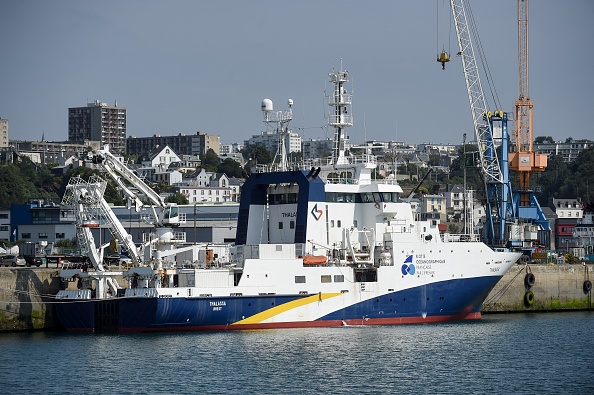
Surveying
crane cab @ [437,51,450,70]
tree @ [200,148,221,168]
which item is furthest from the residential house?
crane cab @ [437,51,450,70]

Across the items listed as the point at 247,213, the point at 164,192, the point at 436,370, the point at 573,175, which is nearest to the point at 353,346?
the point at 436,370

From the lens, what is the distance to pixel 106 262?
5297 cm

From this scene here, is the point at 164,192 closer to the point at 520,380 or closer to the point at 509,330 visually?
the point at 509,330

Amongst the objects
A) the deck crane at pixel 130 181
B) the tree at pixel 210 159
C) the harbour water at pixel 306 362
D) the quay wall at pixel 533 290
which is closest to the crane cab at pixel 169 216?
the deck crane at pixel 130 181

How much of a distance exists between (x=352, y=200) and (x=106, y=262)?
1307 cm

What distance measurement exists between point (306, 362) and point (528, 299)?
78.9 ft

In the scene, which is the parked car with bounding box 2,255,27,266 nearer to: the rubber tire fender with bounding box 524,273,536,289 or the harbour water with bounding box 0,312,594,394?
the harbour water with bounding box 0,312,594,394

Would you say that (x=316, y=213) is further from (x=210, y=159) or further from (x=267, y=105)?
(x=210, y=159)

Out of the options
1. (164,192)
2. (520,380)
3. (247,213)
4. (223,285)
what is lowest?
(520,380)

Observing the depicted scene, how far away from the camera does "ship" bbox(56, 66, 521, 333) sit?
43531mm

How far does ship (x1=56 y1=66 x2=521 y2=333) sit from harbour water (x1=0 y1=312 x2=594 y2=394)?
3.22 ft

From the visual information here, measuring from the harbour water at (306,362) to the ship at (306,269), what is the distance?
98 cm

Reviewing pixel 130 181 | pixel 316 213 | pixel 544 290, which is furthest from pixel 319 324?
pixel 544 290

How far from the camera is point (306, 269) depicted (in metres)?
45.1
